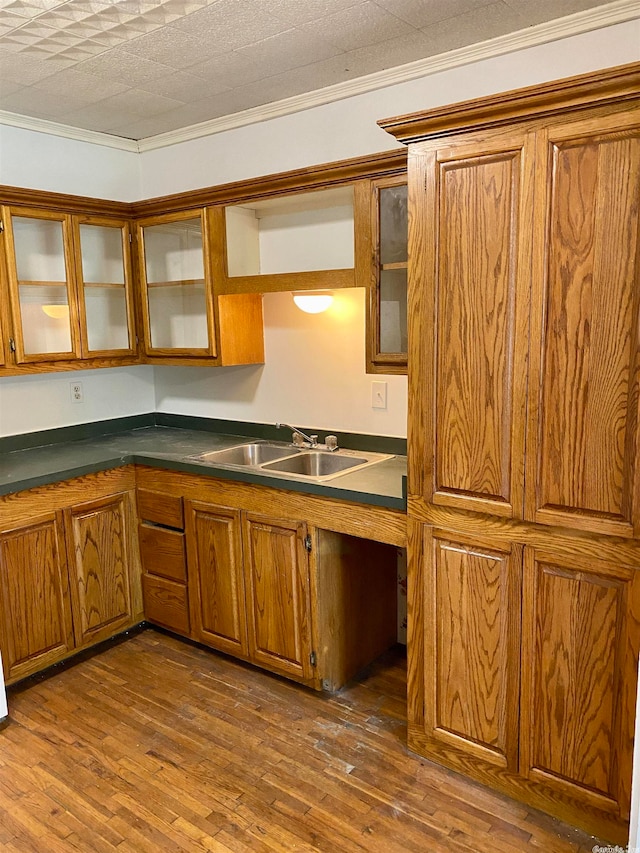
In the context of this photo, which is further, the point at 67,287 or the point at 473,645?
the point at 67,287

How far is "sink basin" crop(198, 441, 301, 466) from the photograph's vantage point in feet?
10.4

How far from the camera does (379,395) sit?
292 centimetres

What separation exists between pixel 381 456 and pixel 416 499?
770 millimetres

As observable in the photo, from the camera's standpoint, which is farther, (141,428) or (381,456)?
(141,428)

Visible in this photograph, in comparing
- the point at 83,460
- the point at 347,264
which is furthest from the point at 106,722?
the point at 347,264

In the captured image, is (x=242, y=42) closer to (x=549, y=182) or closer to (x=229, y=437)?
(x=549, y=182)

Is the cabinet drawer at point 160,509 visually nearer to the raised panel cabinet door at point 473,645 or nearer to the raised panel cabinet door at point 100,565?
the raised panel cabinet door at point 100,565

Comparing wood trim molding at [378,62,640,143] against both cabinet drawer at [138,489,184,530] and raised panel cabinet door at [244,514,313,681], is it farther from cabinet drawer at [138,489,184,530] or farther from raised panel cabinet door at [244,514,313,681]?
cabinet drawer at [138,489,184,530]

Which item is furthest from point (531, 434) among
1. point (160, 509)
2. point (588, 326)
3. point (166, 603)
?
point (166, 603)

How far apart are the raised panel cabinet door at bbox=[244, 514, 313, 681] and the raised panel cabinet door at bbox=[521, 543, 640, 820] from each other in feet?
3.04

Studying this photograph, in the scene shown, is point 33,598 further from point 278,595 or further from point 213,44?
point 213,44

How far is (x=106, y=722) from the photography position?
98.8 inches

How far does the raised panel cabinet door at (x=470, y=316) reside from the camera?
181 centimetres

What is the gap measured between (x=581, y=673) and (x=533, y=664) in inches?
5.4
